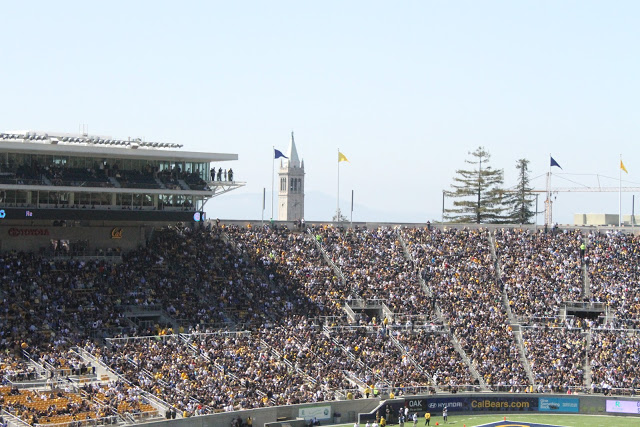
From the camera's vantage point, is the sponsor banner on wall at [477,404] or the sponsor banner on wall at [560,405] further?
the sponsor banner on wall at [560,405]

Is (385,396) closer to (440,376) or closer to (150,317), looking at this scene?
(440,376)

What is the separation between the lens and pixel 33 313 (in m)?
55.8

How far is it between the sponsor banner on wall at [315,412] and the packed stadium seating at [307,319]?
752mm

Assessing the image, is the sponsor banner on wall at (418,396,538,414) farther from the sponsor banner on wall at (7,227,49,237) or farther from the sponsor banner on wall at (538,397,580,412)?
the sponsor banner on wall at (7,227,49,237)

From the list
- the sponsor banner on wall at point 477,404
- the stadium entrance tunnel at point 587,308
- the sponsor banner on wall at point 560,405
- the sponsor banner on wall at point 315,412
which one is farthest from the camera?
the stadium entrance tunnel at point 587,308

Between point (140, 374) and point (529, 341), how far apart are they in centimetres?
2736

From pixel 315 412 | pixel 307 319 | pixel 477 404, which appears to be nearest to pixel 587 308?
Answer: pixel 477 404

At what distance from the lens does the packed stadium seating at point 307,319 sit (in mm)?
53062

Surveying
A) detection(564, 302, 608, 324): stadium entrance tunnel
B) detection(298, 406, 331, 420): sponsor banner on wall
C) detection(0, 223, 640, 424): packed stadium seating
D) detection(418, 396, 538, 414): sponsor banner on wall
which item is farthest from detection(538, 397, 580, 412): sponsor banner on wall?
→ detection(298, 406, 331, 420): sponsor banner on wall

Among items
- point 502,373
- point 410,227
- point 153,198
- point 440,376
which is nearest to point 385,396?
point 440,376

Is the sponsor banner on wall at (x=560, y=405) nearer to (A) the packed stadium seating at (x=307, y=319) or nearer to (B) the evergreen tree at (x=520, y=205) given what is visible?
(A) the packed stadium seating at (x=307, y=319)

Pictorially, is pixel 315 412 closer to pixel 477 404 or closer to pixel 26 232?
pixel 477 404

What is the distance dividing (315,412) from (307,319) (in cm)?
1091

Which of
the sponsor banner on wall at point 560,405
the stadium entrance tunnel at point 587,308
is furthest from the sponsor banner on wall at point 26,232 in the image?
the stadium entrance tunnel at point 587,308
